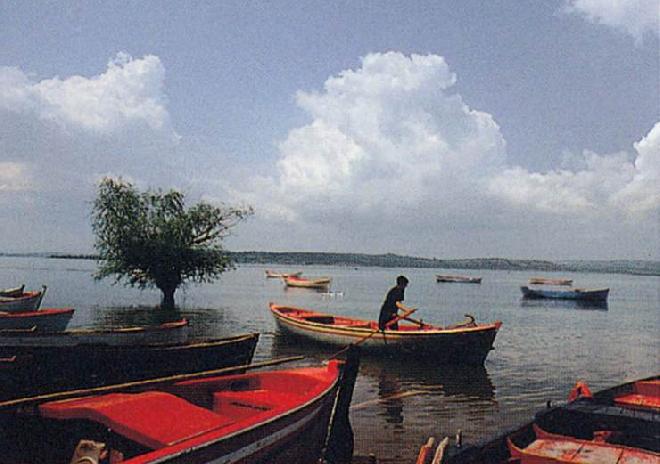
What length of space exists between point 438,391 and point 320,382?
818cm

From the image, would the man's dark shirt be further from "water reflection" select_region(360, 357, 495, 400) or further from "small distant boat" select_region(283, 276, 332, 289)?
"small distant boat" select_region(283, 276, 332, 289)

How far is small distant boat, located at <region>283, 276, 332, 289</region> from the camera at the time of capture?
7900cm

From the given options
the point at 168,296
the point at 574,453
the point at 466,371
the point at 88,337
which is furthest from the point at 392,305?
the point at 168,296

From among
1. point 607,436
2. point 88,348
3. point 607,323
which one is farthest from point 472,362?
point 607,323

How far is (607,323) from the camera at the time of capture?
1805 inches

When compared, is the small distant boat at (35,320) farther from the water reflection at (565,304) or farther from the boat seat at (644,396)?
the water reflection at (565,304)

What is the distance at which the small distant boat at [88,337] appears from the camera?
43.7 feet

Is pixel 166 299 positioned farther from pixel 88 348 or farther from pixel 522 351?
pixel 88 348

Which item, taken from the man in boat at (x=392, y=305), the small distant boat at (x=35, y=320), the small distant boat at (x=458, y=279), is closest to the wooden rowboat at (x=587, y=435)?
the man in boat at (x=392, y=305)

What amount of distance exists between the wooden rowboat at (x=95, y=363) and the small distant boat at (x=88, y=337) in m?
0.14

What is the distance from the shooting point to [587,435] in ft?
33.2

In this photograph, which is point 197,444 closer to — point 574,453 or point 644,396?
point 574,453

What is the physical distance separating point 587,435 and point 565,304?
204ft

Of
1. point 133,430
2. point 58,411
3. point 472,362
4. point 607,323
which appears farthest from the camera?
point 607,323
